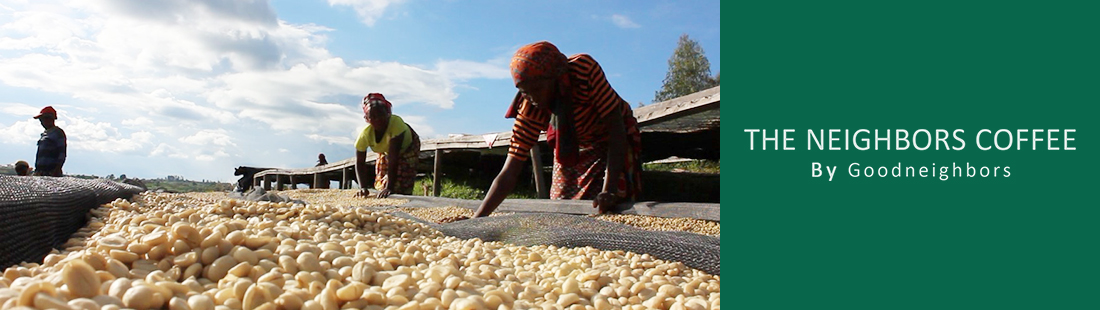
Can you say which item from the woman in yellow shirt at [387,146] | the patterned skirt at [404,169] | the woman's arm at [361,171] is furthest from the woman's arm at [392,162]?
the woman's arm at [361,171]

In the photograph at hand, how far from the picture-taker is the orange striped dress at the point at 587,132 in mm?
3389

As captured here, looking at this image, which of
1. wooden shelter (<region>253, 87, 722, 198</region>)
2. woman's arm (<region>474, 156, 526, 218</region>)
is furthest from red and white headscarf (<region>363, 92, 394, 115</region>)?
woman's arm (<region>474, 156, 526, 218</region>)

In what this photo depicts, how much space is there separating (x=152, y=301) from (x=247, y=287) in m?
0.16

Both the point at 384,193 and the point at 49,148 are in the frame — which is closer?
the point at 384,193

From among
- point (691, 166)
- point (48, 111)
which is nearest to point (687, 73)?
point (691, 166)

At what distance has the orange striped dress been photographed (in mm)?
3389

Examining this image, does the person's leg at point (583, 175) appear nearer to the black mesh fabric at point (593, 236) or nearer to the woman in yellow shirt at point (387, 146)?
the black mesh fabric at point (593, 236)

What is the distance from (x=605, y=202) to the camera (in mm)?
3377

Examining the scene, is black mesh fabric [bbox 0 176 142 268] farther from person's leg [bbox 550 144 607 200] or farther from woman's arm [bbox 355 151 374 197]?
woman's arm [bbox 355 151 374 197]

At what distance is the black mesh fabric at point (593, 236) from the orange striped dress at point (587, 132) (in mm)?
808

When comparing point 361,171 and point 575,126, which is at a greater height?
point 575,126

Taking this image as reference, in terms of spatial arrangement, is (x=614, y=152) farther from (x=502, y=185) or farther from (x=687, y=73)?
(x=687, y=73)

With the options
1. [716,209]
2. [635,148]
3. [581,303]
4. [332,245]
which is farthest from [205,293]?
[635,148]

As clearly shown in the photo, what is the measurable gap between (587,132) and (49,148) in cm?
687
